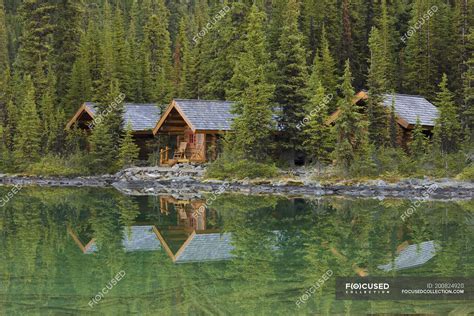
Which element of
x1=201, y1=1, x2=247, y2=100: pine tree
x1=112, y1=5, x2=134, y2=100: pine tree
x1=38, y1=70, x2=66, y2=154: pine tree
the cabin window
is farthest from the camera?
x1=112, y1=5, x2=134, y2=100: pine tree

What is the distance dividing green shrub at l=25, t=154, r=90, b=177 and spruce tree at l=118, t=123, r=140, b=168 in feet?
7.68

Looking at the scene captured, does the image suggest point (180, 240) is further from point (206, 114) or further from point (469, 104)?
point (469, 104)

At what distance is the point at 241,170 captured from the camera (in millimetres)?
36000

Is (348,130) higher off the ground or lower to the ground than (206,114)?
lower

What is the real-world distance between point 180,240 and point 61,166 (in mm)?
27738

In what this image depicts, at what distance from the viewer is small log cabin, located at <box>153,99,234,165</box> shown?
40875 mm

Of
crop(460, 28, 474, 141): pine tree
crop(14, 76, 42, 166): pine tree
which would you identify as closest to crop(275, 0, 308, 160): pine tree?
crop(460, 28, 474, 141): pine tree

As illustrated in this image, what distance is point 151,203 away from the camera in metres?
28.2

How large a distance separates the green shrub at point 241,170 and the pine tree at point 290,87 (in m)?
2.32

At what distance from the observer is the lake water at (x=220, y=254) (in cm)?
A: 1050

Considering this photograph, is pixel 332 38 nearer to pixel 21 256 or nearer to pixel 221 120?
pixel 221 120

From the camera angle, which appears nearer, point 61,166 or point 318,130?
point 318,130

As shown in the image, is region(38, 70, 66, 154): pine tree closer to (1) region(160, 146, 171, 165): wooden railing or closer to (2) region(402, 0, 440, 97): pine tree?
(1) region(160, 146, 171, 165): wooden railing

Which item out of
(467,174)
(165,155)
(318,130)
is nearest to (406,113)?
(318,130)
